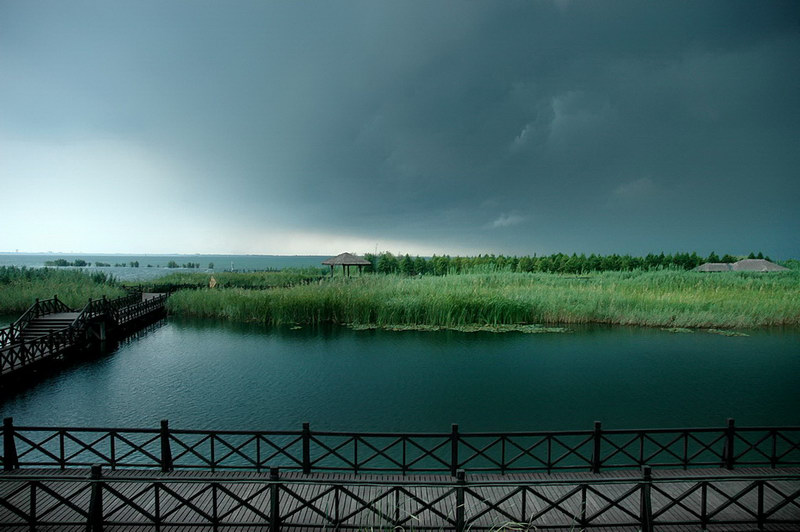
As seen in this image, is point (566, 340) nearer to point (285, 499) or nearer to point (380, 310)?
point (380, 310)

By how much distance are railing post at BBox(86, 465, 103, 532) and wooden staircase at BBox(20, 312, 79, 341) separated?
17.3m

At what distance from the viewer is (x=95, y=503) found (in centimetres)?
526

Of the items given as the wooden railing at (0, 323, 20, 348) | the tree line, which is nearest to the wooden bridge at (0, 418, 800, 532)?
the wooden railing at (0, 323, 20, 348)

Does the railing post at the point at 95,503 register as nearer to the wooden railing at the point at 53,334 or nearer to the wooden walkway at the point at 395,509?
the wooden walkway at the point at 395,509

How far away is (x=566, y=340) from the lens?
2081cm

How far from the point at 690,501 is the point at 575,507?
6.07 ft

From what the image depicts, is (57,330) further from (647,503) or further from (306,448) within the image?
(647,503)

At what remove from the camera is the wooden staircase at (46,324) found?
18656mm

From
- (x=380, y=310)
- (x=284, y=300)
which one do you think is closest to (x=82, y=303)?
(x=284, y=300)

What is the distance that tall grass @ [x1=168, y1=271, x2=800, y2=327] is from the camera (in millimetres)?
24562

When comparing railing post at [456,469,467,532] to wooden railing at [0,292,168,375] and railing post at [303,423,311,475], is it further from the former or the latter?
wooden railing at [0,292,168,375]

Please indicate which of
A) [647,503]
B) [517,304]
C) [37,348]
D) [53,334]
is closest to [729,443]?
[647,503]

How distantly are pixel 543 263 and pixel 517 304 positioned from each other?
3081 cm

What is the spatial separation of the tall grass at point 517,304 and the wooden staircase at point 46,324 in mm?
9491
